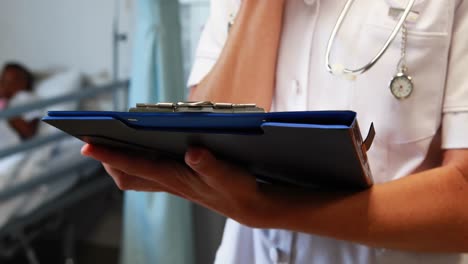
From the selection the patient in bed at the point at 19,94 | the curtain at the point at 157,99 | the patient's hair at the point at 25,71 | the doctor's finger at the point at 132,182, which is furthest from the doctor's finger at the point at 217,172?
the patient's hair at the point at 25,71

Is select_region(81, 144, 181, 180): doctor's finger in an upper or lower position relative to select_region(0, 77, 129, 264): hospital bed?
upper

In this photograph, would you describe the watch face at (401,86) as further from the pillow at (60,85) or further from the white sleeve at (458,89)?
the pillow at (60,85)

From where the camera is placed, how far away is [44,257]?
2301 millimetres

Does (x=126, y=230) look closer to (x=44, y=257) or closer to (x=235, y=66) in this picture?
(x=44, y=257)

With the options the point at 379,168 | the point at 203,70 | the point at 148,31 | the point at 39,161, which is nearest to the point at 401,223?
the point at 379,168

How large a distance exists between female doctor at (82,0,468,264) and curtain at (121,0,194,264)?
905 millimetres

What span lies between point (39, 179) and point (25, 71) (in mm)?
1038

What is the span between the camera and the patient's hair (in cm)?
253

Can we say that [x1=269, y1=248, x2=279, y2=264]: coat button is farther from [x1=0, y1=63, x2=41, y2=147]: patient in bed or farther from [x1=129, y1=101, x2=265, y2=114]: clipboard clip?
[x1=0, y1=63, x2=41, y2=147]: patient in bed

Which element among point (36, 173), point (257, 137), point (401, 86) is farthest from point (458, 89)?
point (36, 173)

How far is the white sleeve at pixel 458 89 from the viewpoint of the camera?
1.82 ft

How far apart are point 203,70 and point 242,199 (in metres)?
0.28

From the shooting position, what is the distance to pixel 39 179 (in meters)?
1.76

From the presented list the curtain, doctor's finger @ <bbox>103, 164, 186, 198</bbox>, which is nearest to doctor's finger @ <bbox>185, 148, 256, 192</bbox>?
doctor's finger @ <bbox>103, 164, 186, 198</bbox>
